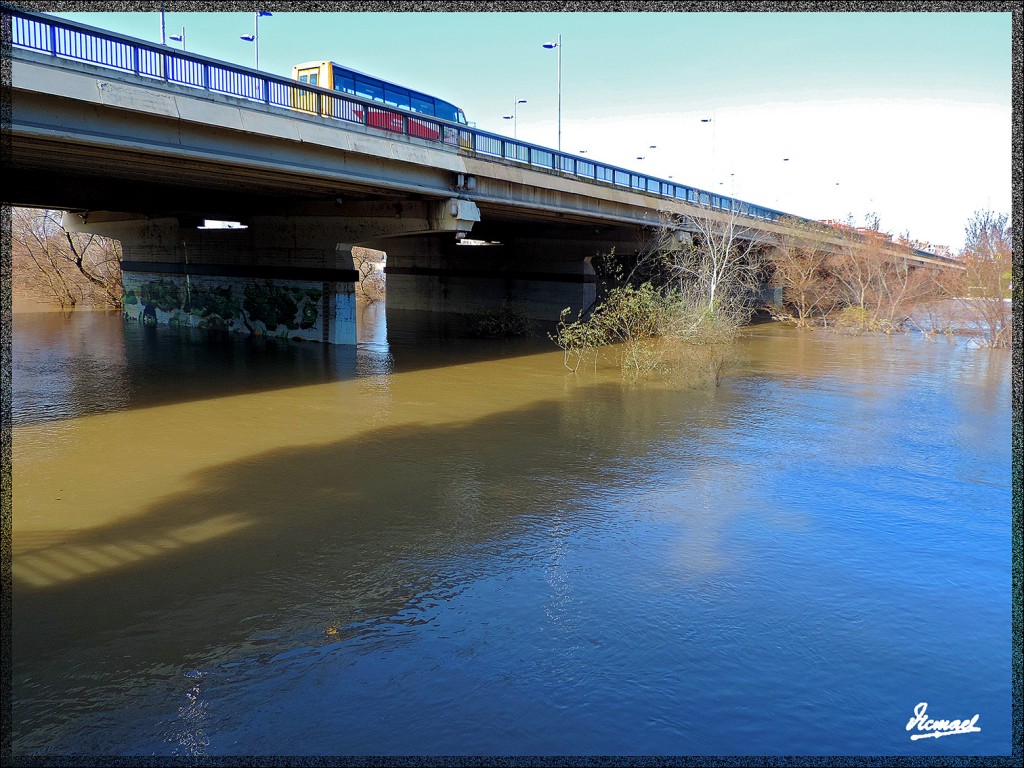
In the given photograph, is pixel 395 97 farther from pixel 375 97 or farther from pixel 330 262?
pixel 330 262

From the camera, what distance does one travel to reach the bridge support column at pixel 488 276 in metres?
38.3

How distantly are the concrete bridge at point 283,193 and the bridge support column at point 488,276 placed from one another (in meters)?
0.08

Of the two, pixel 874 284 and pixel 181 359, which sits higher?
pixel 874 284

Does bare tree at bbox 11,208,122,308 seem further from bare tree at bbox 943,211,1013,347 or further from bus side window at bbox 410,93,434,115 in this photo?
bare tree at bbox 943,211,1013,347

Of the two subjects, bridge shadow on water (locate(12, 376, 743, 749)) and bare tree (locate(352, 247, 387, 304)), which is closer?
bridge shadow on water (locate(12, 376, 743, 749))

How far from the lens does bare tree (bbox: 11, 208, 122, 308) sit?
4116 centimetres

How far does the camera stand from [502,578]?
8.45 meters


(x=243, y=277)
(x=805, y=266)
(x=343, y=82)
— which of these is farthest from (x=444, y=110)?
(x=805, y=266)

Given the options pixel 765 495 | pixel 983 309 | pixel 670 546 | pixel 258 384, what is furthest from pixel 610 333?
pixel 670 546

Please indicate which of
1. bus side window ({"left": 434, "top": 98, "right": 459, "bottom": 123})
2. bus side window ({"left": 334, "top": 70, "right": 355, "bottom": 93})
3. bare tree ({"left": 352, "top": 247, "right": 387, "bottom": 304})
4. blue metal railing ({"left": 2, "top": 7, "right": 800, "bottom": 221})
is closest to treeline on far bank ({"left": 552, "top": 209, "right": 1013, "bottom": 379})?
blue metal railing ({"left": 2, "top": 7, "right": 800, "bottom": 221})

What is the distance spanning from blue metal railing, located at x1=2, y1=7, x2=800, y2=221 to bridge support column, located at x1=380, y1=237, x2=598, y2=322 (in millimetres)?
9784

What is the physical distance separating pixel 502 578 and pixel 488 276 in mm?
33390

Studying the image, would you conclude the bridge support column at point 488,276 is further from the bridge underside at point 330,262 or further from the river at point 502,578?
the river at point 502,578

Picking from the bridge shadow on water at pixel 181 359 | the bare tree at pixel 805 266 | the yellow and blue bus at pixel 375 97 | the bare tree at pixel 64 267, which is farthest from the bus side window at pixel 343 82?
the bare tree at pixel 64 267
